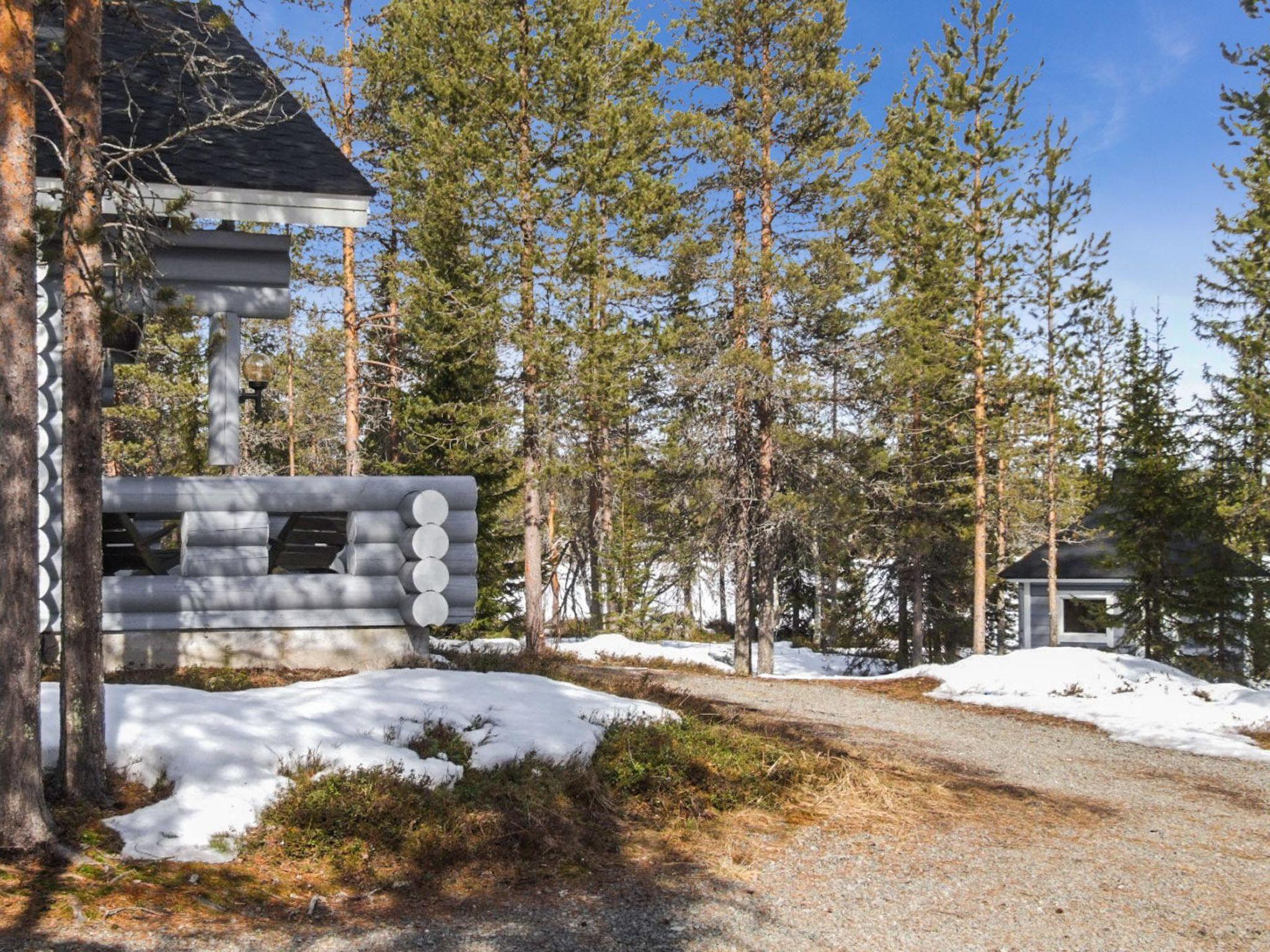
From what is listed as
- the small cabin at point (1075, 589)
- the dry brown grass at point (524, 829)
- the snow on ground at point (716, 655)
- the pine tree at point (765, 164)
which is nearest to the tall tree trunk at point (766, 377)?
the pine tree at point (765, 164)

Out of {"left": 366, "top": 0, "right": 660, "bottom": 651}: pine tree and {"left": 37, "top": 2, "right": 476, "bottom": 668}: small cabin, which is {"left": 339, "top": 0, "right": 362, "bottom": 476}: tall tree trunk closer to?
{"left": 366, "top": 0, "right": 660, "bottom": 651}: pine tree

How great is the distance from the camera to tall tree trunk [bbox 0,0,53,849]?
443cm

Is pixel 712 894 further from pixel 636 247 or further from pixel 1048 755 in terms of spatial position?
pixel 636 247

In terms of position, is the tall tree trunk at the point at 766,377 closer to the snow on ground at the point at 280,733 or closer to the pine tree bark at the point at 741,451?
the pine tree bark at the point at 741,451

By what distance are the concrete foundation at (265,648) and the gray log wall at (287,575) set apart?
0.28 ft

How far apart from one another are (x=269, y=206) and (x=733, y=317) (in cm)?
1170

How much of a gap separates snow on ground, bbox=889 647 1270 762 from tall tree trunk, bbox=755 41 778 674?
3.73 metres

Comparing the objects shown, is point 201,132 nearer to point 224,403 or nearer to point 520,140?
point 224,403

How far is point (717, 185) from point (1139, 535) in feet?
38.8

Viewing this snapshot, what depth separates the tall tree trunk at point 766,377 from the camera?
18.9 metres

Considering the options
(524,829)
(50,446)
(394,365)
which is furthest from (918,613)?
(524,829)

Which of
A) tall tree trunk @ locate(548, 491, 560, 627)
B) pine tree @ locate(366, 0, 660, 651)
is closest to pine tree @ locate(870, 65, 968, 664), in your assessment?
pine tree @ locate(366, 0, 660, 651)

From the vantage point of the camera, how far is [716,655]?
2617 cm

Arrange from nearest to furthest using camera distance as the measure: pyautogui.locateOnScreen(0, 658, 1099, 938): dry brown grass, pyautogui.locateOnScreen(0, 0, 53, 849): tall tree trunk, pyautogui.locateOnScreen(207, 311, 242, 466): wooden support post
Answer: pyautogui.locateOnScreen(0, 658, 1099, 938): dry brown grass < pyautogui.locateOnScreen(0, 0, 53, 849): tall tree trunk < pyautogui.locateOnScreen(207, 311, 242, 466): wooden support post
